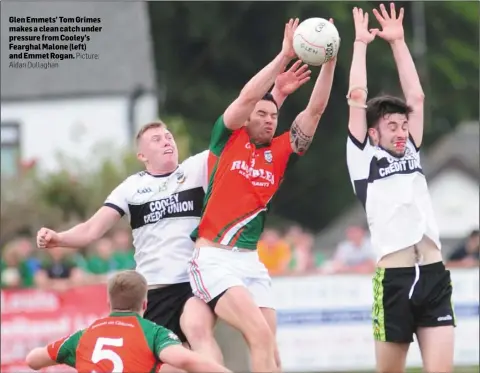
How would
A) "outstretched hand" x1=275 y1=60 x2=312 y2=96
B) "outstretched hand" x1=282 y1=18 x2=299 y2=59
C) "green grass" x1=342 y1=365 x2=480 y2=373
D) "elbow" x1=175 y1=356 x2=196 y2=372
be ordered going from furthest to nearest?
"green grass" x1=342 y1=365 x2=480 y2=373
"outstretched hand" x1=275 y1=60 x2=312 y2=96
"outstretched hand" x1=282 y1=18 x2=299 y2=59
"elbow" x1=175 y1=356 x2=196 y2=372

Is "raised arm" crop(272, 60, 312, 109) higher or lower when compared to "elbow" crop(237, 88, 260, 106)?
higher

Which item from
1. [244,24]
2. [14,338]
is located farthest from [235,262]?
[244,24]

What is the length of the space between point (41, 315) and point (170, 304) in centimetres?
579

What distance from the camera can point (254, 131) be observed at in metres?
7.66

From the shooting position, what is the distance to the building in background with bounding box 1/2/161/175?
3384 cm

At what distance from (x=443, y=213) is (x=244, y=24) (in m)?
10.2

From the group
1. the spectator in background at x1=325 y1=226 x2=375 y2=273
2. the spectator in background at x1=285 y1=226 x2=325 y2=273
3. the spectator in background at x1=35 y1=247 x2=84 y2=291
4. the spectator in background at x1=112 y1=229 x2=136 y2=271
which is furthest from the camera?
the spectator in background at x1=285 y1=226 x2=325 y2=273

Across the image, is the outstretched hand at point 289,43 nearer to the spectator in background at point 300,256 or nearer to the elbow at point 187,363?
the elbow at point 187,363

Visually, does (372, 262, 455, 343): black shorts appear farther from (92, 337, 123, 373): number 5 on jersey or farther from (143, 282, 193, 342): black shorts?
(92, 337, 123, 373): number 5 on jersey

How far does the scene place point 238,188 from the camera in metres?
7.54

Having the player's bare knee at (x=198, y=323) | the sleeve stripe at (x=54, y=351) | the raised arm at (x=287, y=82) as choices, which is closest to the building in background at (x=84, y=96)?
the raised arm at (x=287, y=82)

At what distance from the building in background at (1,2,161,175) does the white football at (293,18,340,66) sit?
25.6 m

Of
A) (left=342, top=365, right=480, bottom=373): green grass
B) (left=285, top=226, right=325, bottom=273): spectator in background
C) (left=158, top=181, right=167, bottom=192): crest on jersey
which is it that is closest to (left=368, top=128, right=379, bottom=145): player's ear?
(left=158, top=181, right=167, bottom=192): crest on jersey

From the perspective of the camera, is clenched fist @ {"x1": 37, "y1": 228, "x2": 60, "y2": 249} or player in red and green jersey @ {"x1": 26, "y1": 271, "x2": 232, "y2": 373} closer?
player in red and green jersey @ {"x1": 26, "y1": 271, "x2": 232, "y2": 373}
